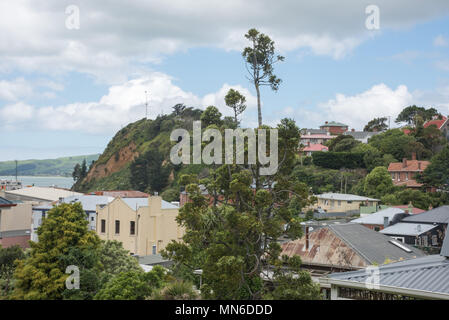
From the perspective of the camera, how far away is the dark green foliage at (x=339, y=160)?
79.5 m

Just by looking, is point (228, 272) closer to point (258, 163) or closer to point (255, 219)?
point (255, 219)

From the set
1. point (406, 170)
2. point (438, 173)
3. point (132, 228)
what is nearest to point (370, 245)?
point (132, 228)

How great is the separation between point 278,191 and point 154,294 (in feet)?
18.9

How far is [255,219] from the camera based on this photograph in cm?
1511

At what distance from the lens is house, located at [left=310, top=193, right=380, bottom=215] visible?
62344mm

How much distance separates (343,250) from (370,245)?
230 centimetres

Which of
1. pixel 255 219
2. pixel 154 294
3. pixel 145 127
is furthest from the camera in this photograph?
pixel 145 127

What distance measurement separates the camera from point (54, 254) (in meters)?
20.6

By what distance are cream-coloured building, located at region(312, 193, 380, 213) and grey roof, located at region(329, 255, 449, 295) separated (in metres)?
48.1

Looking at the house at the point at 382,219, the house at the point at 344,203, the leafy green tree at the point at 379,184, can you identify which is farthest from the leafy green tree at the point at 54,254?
the leafy green tree at the point at 379,184

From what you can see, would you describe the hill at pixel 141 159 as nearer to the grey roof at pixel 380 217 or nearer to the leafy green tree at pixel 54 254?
the grey roof at pixel 380 217

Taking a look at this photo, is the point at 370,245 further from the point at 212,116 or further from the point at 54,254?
the point at 54,254

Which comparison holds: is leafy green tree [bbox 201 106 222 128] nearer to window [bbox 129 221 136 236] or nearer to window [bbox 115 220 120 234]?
window [bbox 129 221 136 236]
